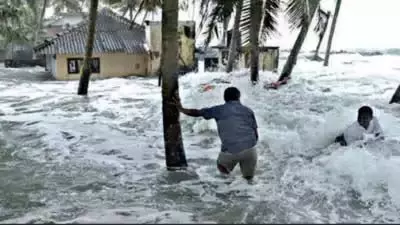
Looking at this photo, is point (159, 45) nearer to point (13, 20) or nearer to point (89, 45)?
point (13, 20)

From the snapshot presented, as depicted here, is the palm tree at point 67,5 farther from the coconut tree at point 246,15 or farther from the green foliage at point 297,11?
the green foliage at point 297,11

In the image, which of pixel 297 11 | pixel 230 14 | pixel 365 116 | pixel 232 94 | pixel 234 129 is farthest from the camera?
pixel 297 11

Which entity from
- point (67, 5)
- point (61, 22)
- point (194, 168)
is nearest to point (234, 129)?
point (194, 168)

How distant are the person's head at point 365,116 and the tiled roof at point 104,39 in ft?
92.3

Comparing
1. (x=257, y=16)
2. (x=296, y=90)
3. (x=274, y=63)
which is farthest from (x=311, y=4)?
(x=274, y=63)

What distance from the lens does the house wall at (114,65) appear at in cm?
3734

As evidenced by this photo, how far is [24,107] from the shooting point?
21844mm

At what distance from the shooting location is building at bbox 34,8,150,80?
1464 inches

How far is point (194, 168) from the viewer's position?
10.1 m

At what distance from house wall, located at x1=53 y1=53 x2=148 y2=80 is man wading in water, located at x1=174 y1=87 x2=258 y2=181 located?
30624mm

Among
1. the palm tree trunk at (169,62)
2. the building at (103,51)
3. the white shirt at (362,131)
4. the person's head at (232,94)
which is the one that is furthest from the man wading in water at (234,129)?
the building at (103,51)

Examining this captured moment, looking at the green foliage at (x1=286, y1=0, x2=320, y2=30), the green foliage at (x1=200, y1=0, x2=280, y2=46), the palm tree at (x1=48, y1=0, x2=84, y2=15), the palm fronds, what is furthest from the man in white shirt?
the palm tree at (x1=48, y1=0, x2=84, y2=15)

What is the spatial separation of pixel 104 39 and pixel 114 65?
6.36ft

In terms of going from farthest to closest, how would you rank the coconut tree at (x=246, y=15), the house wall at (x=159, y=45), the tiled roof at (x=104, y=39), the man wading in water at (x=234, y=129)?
1. the house wall at (x=159, y=45)
2. the tiled roof at (x=104, y=39)
3. the coconut tree at (x=246, y=15)
4. the man wading in water at (x=234, y=129)
